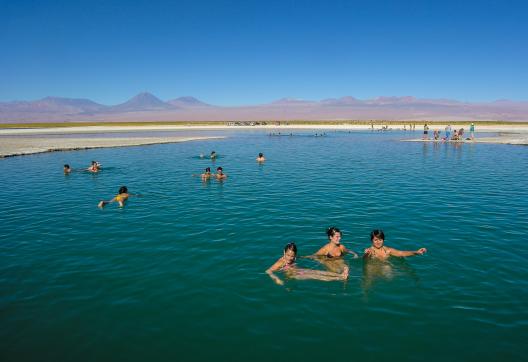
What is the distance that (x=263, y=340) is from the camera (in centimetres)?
777

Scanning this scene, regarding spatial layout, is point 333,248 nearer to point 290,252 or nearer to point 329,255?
point 329,255

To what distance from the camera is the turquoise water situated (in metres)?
7.67

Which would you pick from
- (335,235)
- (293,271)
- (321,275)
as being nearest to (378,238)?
(335,235)

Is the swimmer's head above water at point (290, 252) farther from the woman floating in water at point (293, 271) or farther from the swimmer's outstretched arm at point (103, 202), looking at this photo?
the swimmer's outstretched arm at point (103, 202)

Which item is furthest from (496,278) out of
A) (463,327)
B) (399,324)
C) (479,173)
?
(479,173)

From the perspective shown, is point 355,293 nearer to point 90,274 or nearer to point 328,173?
point 90,274

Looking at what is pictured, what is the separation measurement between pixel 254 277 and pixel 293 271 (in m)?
1.23

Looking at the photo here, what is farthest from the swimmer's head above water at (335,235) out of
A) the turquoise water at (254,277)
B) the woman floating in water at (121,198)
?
the woman floating in water at (121,198)

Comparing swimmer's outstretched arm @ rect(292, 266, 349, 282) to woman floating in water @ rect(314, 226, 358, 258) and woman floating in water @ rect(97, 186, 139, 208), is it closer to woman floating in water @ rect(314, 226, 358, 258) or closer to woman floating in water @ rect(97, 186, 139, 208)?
woman floating in water @ rect(314, 226, 358, 258)

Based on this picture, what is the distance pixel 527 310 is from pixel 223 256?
8.73 metres

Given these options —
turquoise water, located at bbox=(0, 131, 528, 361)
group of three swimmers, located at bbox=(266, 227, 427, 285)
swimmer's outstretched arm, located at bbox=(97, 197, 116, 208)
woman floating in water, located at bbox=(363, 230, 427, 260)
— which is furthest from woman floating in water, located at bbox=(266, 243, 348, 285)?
swimmer's outstretched arm, located at bbox=(97, 197, 116, 208)

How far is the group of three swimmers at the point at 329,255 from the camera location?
413 inches

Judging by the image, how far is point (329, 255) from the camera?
11.6 metres

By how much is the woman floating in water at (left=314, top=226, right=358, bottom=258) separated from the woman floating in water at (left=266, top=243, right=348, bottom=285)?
3.56 feet
